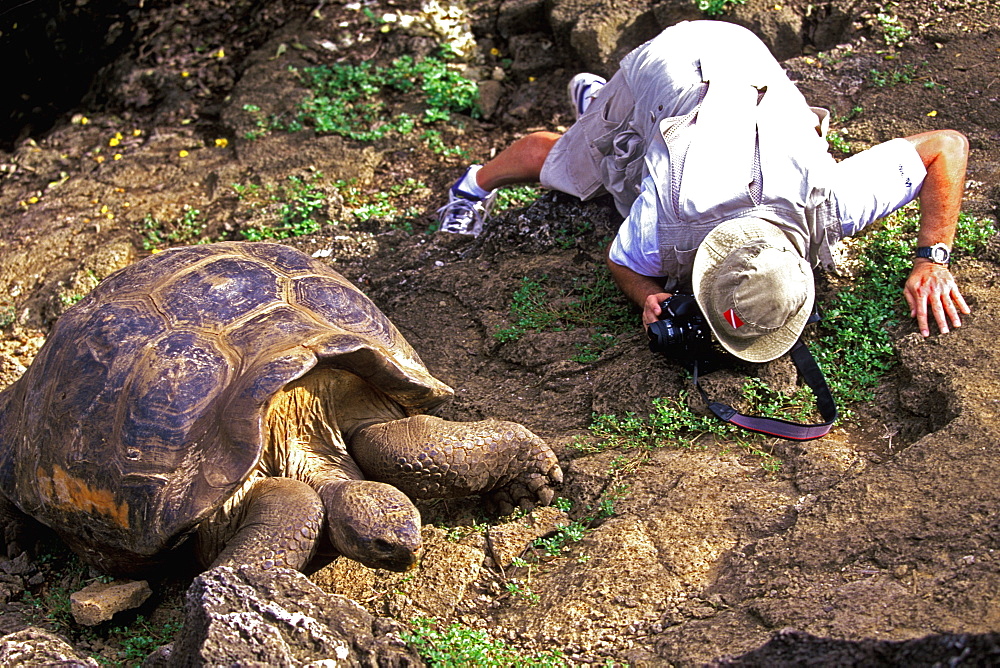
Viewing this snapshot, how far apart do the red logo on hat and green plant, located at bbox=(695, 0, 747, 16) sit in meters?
2.66

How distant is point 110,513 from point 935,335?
8.77 ft

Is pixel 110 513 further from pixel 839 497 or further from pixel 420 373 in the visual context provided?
pixel 839 497

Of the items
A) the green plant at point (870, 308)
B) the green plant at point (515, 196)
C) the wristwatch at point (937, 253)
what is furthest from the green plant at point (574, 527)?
the green plant at point (515, 196)

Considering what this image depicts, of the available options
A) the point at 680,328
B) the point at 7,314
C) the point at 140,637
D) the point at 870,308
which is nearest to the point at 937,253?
the point at 870,308

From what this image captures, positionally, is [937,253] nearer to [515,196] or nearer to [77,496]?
[515,196]

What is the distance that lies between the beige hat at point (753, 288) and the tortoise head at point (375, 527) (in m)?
1.20

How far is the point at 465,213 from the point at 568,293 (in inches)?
33.3

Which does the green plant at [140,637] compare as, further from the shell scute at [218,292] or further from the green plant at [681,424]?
the green plant at [681,424]

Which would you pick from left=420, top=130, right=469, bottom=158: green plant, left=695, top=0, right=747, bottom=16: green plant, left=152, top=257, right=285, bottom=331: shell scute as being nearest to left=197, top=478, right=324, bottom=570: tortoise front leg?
left=152, top=257, right=285, bottom=331: shell scute

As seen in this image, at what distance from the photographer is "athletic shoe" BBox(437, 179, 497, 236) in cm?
411

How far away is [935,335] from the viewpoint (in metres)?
2.95

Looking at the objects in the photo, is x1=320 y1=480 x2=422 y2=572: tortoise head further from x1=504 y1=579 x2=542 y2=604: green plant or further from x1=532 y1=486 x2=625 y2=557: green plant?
x1=532 y1=486 x2=625 y2=557: green plant

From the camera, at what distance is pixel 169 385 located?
241cm

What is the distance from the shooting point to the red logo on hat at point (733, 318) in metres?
2.76
